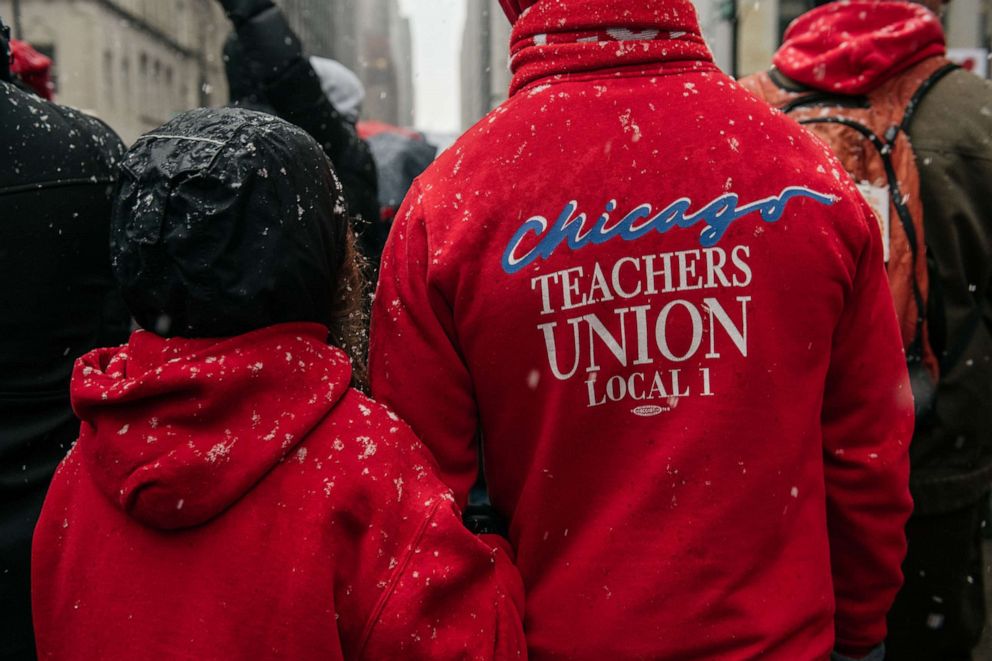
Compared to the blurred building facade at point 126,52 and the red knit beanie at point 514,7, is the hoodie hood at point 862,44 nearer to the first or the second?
the red knit beanie at point 514,7

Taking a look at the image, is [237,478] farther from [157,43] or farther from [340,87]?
[157,43]

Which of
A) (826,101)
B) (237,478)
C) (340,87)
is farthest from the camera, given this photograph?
(340,87)

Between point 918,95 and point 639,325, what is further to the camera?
point 918,95

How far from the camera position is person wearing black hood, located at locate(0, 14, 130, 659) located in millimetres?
2432

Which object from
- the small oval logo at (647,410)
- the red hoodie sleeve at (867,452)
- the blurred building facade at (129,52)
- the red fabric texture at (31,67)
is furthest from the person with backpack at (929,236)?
the blurred building facade at (129,52)

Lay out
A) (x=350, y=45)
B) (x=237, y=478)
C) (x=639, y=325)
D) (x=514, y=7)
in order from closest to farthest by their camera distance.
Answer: (x=237, y=478)
(x=639, y=325)
(x=514, y=7)
(x=350, y=45)

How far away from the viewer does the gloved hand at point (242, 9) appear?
329 centimetres

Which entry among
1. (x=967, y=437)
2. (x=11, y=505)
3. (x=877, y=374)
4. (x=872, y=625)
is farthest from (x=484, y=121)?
(x=967, y=437)

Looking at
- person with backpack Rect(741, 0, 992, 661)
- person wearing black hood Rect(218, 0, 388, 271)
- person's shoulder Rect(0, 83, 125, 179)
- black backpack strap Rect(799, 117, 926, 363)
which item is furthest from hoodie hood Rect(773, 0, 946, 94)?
person's shoulder Rect(0, 83, 125, 179)

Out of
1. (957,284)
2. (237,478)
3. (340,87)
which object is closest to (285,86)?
(340,87)

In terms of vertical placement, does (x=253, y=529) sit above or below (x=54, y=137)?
below

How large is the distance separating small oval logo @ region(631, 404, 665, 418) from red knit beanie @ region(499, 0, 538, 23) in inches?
33.6

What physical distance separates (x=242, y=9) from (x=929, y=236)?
2392mm

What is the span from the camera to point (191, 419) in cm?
159
